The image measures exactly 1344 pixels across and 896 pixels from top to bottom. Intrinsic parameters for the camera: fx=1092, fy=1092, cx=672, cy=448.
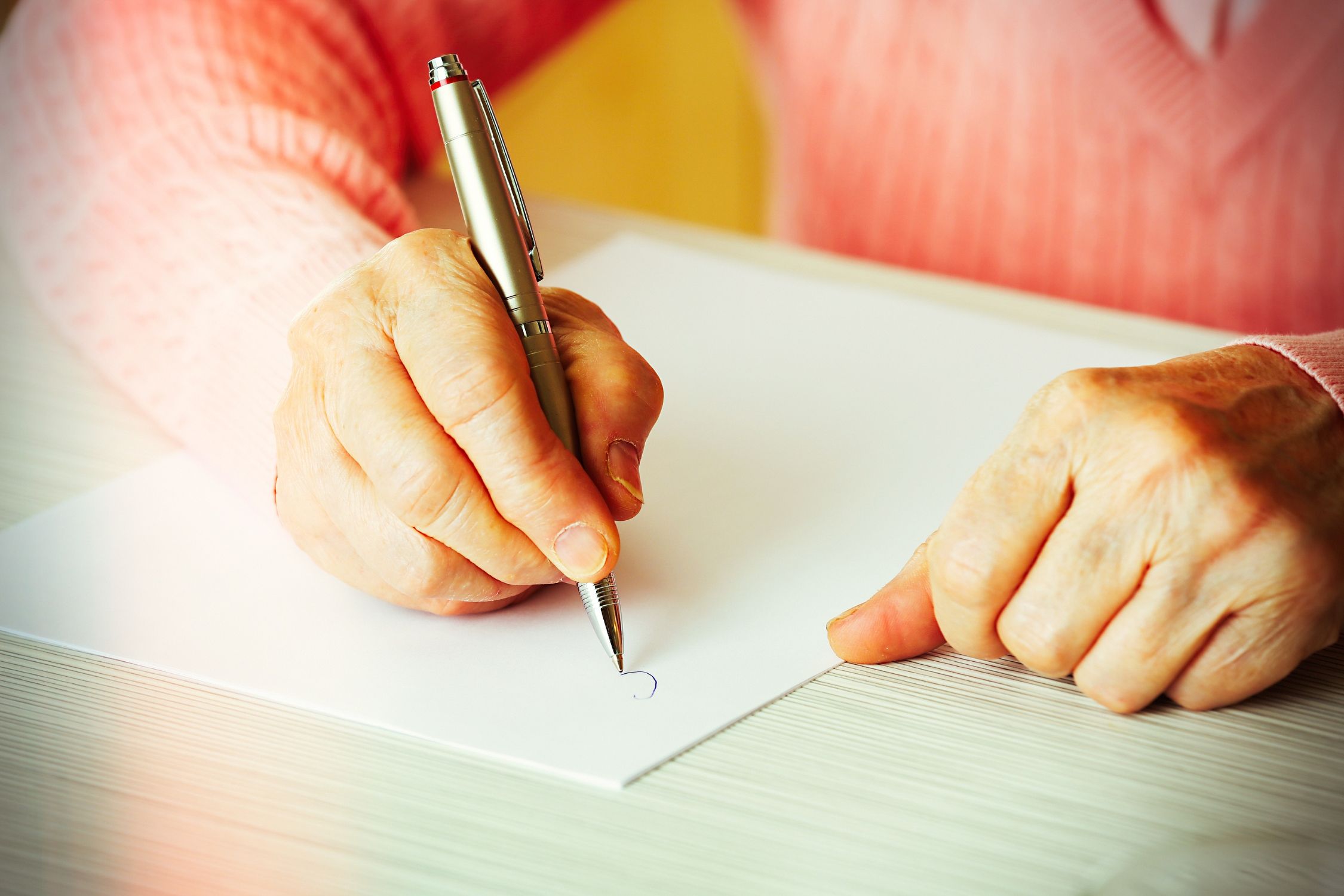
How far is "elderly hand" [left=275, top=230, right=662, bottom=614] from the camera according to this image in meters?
0.38

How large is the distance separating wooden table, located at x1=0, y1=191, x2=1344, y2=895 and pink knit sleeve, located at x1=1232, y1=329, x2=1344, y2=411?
10 centimetres

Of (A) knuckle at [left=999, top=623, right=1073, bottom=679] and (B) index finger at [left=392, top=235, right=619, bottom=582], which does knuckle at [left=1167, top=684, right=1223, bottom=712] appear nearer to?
(A) knuckle at [left=999, top=623, right=1073, bottom=679]

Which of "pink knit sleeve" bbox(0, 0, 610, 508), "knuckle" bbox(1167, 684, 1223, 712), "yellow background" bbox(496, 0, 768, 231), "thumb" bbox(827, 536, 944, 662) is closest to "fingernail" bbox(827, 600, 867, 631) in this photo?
"thumb" bbox(827, 536, 944, 662)

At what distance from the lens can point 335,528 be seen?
0.42 meters

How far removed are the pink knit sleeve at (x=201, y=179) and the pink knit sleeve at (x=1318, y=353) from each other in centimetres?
41

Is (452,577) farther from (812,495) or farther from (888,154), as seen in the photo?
(888,154)

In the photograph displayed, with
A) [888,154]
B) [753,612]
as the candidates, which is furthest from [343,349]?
[888,154]

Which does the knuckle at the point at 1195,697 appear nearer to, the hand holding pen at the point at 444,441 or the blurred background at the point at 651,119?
the hand holding pen at the point at 444,441

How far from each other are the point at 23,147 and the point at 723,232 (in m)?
0.47

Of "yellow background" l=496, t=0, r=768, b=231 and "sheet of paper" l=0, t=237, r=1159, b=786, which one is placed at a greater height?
"yellow background" l=496, t=0, r=768, b=231

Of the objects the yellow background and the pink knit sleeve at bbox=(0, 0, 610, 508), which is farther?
the yellow background

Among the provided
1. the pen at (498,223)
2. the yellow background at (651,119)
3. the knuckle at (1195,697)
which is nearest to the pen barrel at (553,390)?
the pen at (498,223)

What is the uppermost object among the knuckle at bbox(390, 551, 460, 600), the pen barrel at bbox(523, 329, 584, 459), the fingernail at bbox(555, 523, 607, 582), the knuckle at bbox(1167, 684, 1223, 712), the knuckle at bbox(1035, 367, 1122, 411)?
the knuckle at bbox(1035, 367, 1122, 411)

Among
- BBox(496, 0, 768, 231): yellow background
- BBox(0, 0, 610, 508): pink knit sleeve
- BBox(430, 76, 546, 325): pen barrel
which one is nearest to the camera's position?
BBox(430, 76, 546, 325): pen barrel
